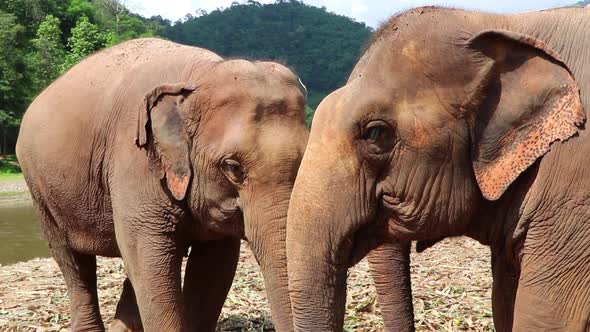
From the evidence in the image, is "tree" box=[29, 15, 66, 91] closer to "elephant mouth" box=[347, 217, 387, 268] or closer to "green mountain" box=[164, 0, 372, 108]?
"green mountain" box=[164, 0, 372, 108]

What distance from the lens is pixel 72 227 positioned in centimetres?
514

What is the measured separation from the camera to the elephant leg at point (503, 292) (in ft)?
10.5

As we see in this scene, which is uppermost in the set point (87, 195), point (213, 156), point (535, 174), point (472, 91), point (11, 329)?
point (472, 91)

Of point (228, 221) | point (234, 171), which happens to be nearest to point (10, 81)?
point (228, 221)

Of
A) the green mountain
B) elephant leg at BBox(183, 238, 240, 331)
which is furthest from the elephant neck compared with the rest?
the green mountain

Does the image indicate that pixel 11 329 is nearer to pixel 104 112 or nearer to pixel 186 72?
pixel 104 112

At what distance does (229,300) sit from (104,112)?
2.14 metres

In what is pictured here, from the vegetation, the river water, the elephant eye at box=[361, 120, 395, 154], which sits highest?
the elephant eye at box=[361, 120, 395, 154]

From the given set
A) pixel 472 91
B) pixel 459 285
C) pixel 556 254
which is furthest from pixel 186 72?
pixel 459 285

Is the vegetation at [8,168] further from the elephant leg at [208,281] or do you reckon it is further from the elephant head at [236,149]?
the elephant head at [236,149]

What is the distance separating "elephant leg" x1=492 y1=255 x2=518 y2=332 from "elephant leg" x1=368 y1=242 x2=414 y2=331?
28.6 inches

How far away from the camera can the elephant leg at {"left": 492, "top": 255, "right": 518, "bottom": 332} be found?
10.5ft

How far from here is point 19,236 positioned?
14.8 meters

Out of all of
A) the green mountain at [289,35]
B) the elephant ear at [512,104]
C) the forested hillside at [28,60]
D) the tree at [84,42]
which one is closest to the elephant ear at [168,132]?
the elephant ear at [512,104]
